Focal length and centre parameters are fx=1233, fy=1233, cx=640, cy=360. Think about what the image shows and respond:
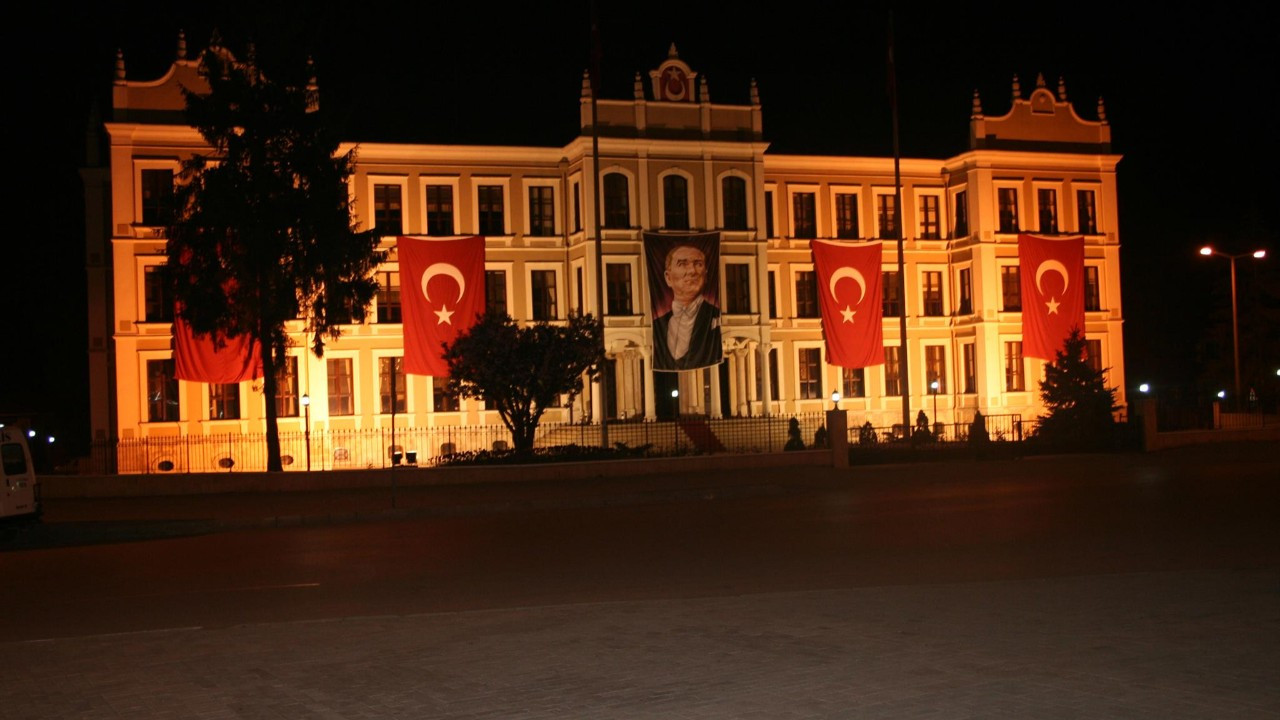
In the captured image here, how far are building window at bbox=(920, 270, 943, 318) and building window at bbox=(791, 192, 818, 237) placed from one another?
5554mm

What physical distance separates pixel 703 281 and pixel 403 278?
10.9 meters

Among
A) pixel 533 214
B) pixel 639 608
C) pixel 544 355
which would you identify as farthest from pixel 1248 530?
pixel 533 214

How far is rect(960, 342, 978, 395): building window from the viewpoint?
53.4 m

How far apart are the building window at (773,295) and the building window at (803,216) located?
2.06 meters

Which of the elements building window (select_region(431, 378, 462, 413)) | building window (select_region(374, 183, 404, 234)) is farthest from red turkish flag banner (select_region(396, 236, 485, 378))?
building window (select_region(374, 183, 404, 234))

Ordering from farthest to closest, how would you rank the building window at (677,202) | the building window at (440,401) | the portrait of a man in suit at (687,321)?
the building window at (677,202) < the building window at (440,401) < the portrait of a man in suit at (687,321)

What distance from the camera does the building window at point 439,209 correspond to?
160ft

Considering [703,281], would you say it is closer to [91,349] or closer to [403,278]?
[403,278]

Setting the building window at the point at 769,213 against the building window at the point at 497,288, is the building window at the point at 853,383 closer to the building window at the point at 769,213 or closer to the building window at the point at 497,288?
the building window at the point at 769,213

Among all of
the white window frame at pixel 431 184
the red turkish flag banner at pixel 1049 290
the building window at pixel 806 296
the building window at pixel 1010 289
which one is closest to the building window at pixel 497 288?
the white window frame at pixel 431 184

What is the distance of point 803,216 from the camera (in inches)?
2108

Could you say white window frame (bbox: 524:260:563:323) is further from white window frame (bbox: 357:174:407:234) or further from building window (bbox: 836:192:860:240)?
building window (bbox: 836:192:860:240)

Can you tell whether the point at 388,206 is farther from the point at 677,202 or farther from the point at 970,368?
the point at 970,368

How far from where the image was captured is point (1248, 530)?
55.8 feet
